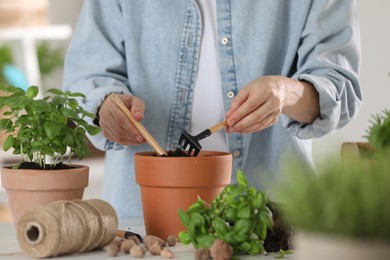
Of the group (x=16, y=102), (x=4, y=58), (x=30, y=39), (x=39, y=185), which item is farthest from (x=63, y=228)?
(x=30, y=39)

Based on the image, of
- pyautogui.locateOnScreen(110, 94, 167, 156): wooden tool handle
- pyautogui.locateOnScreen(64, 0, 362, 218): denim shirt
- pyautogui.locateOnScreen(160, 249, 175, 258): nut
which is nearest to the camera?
pyautogui.locateOnScreen(160, 249, 175, 258): nut

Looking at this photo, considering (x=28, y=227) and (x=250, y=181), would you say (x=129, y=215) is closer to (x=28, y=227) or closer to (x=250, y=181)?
(x=250, y=181)

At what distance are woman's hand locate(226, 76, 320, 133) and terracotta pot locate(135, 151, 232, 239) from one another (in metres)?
0.17

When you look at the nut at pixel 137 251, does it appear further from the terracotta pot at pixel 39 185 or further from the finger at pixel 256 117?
the finger at pixel 256 117

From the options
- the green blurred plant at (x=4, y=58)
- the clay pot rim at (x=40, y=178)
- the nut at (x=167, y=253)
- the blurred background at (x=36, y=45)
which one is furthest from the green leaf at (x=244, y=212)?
the green blurred plant at (x=4, y=58)

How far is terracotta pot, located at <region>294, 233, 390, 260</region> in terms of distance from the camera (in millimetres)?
687

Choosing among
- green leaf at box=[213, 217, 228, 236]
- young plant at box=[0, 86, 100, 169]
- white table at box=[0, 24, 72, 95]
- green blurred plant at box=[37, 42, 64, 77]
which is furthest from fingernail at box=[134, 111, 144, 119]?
green blurred plant at box=[37, 42, 64, 77]

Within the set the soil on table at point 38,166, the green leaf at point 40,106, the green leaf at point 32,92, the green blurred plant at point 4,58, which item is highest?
the green blurred plant at point 4,58

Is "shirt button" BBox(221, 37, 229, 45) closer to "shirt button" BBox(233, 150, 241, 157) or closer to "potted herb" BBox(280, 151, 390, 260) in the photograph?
"shirt button" BBox(233, 150, 241, 157)

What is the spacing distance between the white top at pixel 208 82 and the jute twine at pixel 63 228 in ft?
2.23

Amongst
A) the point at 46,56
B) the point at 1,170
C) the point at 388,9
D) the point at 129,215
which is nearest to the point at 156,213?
the point at 1,170

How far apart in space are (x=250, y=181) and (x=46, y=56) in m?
4.71

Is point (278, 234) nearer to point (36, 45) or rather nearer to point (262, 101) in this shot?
point (262, 101)

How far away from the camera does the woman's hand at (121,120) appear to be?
61.2 inches
